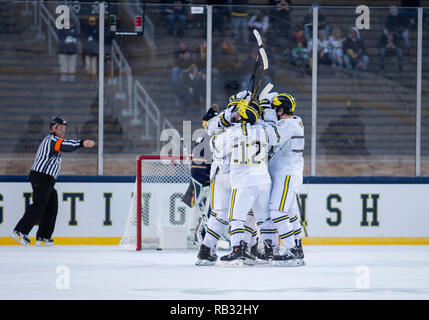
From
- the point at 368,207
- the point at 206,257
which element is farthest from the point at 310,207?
the point at 206,257

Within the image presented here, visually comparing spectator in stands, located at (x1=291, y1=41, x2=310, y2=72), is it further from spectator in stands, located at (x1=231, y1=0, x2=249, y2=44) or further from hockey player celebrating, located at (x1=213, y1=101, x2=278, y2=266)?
hockey player celebrating, located at (x1=213, y1=101, x2=278, y2=266)

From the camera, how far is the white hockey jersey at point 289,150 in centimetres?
850

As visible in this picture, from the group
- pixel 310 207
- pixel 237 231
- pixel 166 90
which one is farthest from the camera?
pixel 166 90

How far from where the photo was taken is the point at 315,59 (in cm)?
1126

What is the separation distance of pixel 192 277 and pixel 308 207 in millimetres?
3651

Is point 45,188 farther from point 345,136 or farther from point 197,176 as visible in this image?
point 345,136

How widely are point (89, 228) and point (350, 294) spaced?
4.82m

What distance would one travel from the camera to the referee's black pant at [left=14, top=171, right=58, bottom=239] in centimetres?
1029

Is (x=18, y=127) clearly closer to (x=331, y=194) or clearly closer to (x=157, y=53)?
(x=157, y=53)

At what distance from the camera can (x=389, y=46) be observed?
37.4 feet

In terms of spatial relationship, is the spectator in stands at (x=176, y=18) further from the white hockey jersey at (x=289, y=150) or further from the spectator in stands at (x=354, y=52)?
the white hockey jersey at (x=289, y=150)

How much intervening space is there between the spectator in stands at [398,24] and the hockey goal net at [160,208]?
3.02 metres

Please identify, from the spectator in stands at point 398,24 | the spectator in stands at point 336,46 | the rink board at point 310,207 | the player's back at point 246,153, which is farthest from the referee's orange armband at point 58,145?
the spectator in stands at point 398,24

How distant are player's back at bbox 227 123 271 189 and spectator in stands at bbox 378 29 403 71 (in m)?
3.65
